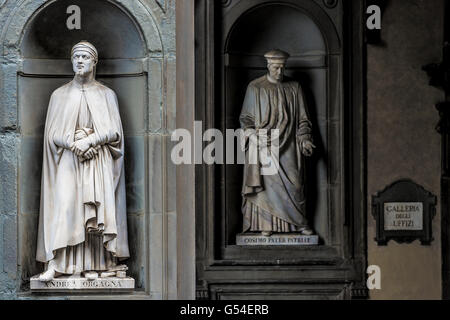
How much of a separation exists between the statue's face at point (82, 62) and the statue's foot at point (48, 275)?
4.93 ft

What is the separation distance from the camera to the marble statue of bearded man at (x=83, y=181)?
905cm

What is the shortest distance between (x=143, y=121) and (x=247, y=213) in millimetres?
4386

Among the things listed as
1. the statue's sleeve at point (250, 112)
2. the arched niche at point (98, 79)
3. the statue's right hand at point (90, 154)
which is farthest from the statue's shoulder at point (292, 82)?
the statue's right hand at point (90, 154)

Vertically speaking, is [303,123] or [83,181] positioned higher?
[303,123]

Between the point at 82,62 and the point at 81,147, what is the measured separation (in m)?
0.64

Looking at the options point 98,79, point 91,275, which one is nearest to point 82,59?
point 98,79

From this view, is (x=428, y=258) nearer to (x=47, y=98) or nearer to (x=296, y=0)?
(x=296, y=0)

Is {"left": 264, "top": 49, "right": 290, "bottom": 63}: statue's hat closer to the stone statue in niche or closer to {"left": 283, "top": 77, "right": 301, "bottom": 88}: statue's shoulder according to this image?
{"left": 283, "top": 77, "right": 301, "bottom": 88}: statue's shoulder

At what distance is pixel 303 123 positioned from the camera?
13.2 m

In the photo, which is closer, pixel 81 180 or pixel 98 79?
pixel 81 180

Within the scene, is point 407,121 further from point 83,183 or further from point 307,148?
point 83,183

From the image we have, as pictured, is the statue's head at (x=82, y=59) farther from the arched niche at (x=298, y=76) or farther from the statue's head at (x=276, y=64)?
the statue's head at (x=276, y=64)

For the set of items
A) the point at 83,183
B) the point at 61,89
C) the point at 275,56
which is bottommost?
the point at 83,183

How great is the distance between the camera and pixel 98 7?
9273 millimetres
